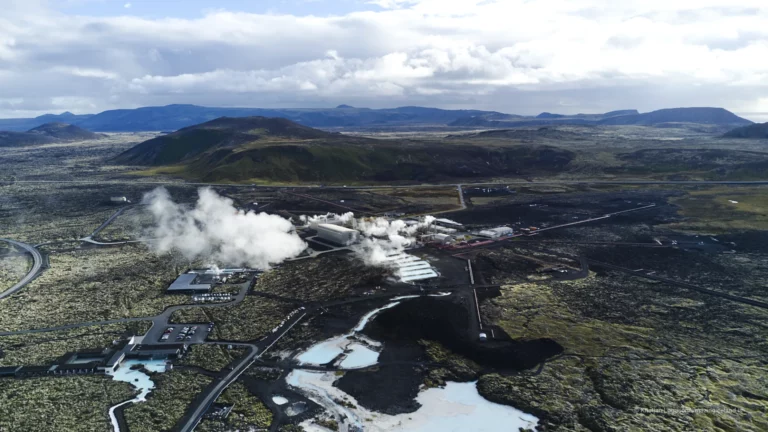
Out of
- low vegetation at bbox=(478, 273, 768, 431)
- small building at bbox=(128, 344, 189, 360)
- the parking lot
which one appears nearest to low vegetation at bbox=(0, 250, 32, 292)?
the parking lot

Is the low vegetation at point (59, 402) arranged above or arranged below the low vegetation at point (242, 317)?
below

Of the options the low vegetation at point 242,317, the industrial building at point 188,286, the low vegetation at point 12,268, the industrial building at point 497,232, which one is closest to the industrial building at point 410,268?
the low vegetation at point 242,317

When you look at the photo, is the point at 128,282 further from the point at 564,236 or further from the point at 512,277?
the point at 564,236

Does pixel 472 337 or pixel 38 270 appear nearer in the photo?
pixel 472 337

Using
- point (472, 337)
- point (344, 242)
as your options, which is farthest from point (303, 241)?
point (472, 337)

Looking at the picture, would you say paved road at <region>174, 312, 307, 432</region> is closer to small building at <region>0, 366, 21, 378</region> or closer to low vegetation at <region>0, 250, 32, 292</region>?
small building at <region>0, 366, 21, 378</region>

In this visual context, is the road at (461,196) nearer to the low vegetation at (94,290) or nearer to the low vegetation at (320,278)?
the low vegetation at (320,278)

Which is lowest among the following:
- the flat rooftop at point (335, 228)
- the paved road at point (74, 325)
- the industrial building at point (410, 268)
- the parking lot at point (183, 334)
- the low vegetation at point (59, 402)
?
the low vegetation at point (59, 402)
